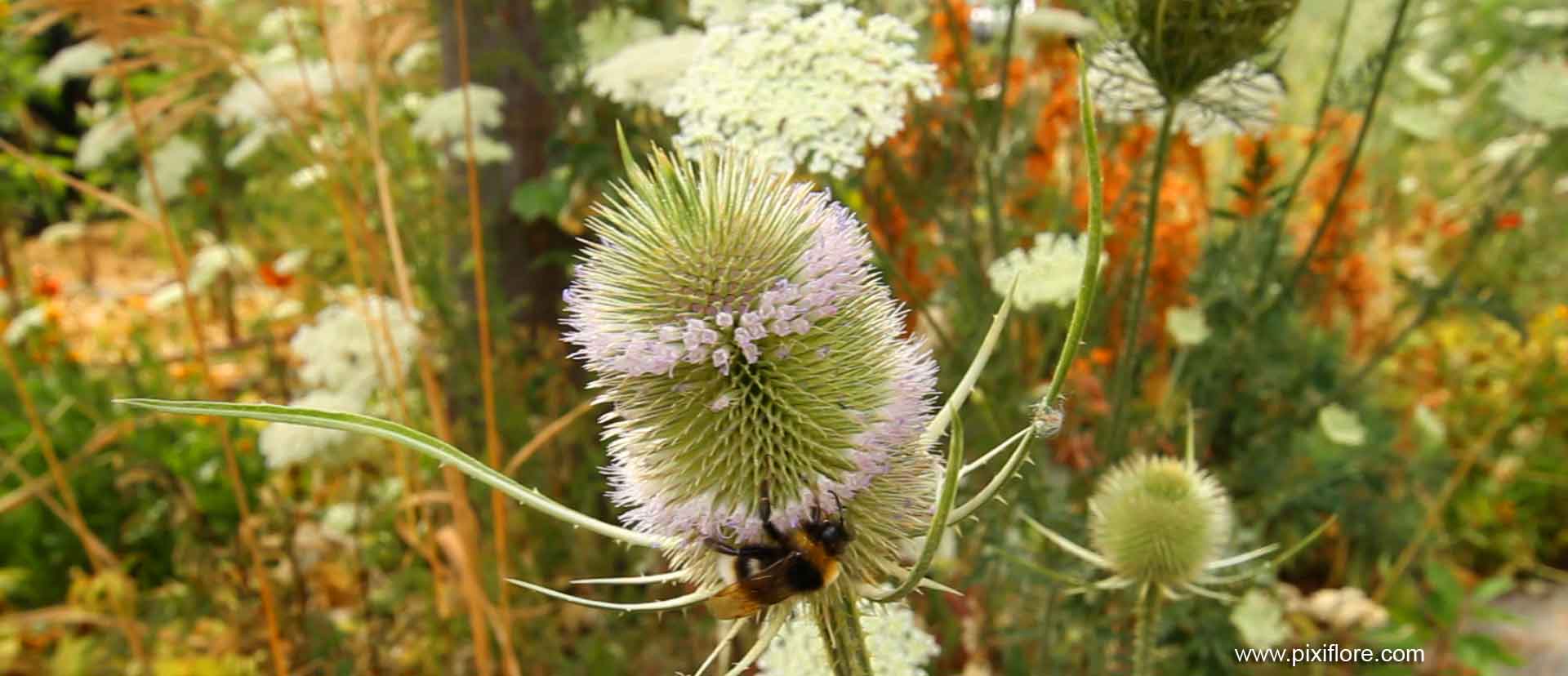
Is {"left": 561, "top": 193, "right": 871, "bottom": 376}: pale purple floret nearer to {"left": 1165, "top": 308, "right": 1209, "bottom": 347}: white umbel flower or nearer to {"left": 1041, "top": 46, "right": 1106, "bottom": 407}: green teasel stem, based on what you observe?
{"left": 1041, "top": 46, "right": 1106, "bottom": 407}: green teasel stem

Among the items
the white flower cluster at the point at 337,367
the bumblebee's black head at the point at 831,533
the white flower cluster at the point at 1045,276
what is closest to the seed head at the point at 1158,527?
A: the white flower cluster at the point at 1045,276

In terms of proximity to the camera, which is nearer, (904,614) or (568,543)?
(904,614)

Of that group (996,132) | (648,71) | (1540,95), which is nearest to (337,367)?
(648,71)

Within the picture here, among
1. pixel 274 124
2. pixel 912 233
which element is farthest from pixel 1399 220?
pixel 274 124

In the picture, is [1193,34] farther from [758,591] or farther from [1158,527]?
[758,591]

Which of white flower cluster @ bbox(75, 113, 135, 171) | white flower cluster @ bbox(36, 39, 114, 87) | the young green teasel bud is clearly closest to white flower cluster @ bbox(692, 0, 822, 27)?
the young green teasel bud

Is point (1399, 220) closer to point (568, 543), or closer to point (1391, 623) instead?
point (1391, 623)
